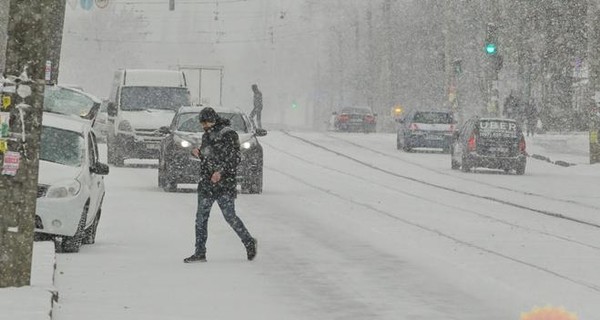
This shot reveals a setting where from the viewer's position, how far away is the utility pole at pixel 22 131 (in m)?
11.9

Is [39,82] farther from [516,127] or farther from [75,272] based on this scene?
[516,127]

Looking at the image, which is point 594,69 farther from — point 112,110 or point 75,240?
point 75,240

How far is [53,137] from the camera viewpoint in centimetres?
1797

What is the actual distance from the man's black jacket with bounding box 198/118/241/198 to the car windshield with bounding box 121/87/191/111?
20756 millimetres

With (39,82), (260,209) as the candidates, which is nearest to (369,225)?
(260,209)

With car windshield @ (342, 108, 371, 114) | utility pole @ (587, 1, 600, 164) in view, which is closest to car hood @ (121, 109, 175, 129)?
utility pole @ (587, 1, 600, 164)

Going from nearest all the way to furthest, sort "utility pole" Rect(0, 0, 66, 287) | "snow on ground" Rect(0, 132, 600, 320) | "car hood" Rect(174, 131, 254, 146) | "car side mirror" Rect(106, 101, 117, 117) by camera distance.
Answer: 1. "utility pole" Rect(0, 0, 66, 287)
2. "snow on ground" Rect(0, 132, 600, 320)
3. "car hood" Rect(174, 131, 254, 146)
4. "car side mirror" Rect(106, 101, 117, 117)

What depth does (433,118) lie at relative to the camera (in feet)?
162

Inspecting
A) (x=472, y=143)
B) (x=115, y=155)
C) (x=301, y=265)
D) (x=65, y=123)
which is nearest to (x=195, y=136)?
(x=115, y=155)

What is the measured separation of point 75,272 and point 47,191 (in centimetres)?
211

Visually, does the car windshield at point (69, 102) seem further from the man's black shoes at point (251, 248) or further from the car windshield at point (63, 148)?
the man's black shoes at point (251, 248)

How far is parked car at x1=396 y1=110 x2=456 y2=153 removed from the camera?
4884cm

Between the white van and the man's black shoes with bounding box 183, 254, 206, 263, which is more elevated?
the white van

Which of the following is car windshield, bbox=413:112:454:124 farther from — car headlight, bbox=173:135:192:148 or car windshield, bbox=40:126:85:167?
car windshield, bbox=40:126:85:167
